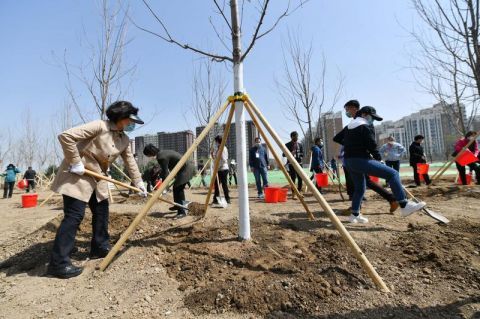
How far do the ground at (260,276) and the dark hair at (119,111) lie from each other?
1.44 metres

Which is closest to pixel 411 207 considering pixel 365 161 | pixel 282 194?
pixel 365 161

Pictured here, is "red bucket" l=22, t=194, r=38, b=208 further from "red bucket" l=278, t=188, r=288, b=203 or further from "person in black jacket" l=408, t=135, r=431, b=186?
"person in black jacket" l=408, t=135, r=431, b=186

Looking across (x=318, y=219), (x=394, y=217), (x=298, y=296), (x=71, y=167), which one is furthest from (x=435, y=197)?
(x=71, y=167)

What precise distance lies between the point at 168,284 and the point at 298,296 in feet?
3.65

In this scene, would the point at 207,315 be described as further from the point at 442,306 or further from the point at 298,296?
the point at 442,306

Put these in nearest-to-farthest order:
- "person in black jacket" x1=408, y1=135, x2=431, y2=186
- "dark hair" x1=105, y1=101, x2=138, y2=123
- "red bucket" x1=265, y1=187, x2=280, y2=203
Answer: "dark hair" x1=105, y1=101, x2=138, y2=123, "red bucket" x1=265, y1=187, x2=280, y2=203, "person in black jacket" x1=408, y1=135, x2=431, y2=186

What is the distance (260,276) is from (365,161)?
2372 mm

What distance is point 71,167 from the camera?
2.95 m

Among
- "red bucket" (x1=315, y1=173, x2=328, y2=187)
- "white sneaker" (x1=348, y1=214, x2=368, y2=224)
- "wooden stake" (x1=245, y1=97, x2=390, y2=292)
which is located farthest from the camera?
"red bucket" (x1=315, y1=173, x2=328, y2=187)

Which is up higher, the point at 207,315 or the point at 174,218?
the point at 174,218

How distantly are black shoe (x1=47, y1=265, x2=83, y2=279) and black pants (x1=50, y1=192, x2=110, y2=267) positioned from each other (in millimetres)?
35

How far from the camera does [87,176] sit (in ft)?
10.3

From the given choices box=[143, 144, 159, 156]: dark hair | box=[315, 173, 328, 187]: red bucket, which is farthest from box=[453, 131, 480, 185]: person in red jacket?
box=[143, 144, 159, 156]: dark hair

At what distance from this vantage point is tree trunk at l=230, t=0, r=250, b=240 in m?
3.38
